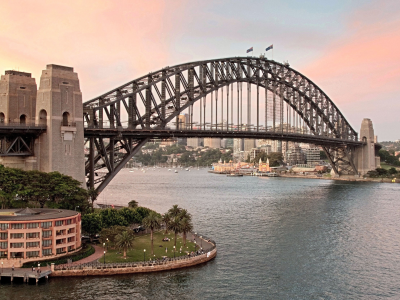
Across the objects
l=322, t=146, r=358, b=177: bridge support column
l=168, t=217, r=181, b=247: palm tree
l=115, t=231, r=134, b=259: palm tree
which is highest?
l=322, t=146, r=358, b=177: bridge support column

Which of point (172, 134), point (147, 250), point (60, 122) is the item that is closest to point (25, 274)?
point (147, 250)

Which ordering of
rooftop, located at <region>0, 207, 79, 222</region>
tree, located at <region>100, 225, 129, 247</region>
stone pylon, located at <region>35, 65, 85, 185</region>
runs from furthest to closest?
stone pylon, located at <region>35, 65, 85, 185</region>, tree, located at <region>100, 225, 129, 247</region>, rooftop, located at <region>0, 207, 79, 222</region>

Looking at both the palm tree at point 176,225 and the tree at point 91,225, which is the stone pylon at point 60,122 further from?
the palm tree at point 176,225

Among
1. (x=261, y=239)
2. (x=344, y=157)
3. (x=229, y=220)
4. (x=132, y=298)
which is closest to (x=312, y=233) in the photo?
(x=261, y=239)

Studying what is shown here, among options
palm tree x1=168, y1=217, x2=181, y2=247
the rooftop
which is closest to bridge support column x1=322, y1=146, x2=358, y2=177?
palm tree x1=168, y1=217, x2=181, y2=247

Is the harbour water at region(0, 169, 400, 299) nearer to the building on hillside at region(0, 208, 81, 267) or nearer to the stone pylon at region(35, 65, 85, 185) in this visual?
the building on hillside at region(0, 208, 81, 267)

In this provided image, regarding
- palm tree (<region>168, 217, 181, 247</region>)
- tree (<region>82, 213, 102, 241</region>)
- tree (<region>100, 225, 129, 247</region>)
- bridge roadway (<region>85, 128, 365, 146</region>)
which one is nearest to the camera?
tree (<region>100, 225, 129, 247</region>)

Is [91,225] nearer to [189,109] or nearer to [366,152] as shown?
[189,109]
